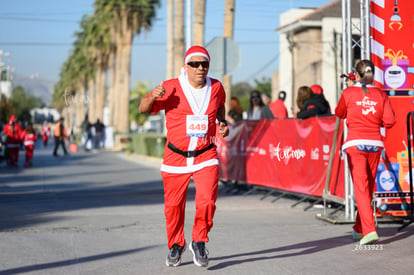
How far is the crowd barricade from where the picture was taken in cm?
1168

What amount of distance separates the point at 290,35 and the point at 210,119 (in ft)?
141

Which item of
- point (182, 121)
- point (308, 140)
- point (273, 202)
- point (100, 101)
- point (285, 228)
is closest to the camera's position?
point (182, 121)

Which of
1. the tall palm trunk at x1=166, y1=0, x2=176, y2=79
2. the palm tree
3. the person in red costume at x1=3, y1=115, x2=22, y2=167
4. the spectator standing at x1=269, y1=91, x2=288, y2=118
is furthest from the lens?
the palm tree

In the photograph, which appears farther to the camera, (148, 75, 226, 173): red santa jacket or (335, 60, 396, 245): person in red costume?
(335, 60, 396, 245): person in red costume

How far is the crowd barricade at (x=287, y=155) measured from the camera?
460 inches

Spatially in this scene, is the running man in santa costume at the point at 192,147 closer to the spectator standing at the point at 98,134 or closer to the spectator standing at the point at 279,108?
the spectator standing at the point at 279,108

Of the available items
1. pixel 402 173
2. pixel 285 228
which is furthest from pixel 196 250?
pixel 402 173

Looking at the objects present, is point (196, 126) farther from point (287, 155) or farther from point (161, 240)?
point (287, 155)

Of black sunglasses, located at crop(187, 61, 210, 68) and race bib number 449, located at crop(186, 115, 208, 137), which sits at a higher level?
black sunglasses, located at crop(187, 61, 210, 68)

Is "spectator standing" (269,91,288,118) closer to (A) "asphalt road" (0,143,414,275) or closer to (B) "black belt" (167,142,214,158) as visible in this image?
(A) "asphalt road" (0,143,414,275)

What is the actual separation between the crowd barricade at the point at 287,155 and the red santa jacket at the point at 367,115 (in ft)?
9.20

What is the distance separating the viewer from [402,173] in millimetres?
10266

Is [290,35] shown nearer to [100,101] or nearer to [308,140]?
[100,101]

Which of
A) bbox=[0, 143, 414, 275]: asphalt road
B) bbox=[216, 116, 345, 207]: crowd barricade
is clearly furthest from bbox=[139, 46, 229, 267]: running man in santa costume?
bbox=[216, 116, 345, 207]: crowd barricade
